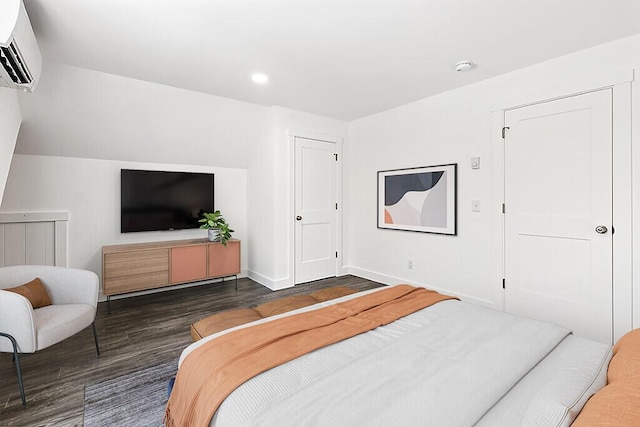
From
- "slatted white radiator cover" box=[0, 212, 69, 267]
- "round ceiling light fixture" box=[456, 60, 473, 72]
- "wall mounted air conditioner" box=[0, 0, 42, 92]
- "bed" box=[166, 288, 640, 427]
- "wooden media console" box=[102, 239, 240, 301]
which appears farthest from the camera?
"wooden media console" box=[102, 239, 240, 301]

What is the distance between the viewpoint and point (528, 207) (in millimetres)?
2961

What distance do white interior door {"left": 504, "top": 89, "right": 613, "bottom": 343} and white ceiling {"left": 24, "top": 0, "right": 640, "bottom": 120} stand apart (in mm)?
584

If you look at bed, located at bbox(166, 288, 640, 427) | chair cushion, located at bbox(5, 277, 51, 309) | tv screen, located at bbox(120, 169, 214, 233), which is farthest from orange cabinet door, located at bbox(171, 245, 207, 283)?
bed, located at bbox(166, 288, 640, 427)

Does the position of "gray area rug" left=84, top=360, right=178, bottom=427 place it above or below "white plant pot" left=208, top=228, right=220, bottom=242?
below

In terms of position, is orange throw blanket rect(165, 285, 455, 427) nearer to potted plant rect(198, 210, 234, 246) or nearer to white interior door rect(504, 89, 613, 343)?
white interior door rect(504, 89, 613, 343)

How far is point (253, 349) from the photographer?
136 cm

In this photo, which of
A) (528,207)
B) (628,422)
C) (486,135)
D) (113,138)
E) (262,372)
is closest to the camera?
(628,422)

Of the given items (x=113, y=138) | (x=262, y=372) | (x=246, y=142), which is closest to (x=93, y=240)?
(x=113, y=138)

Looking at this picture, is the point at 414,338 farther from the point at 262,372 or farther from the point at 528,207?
the point at 528,207

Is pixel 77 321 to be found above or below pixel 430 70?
below

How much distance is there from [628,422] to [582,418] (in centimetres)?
10

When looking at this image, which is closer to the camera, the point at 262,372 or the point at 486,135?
the point at 262,372

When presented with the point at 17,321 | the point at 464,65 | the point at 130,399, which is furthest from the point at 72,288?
the point at 464,65

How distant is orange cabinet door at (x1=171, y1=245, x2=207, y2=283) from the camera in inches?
154
